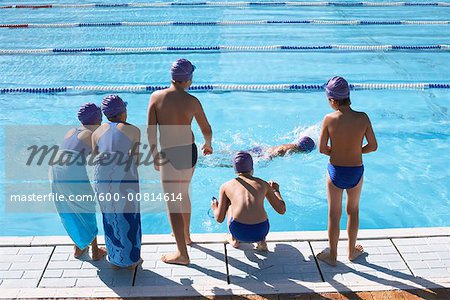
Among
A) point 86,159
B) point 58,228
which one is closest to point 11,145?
point 58,228

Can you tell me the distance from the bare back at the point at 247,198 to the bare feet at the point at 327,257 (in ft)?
1.78

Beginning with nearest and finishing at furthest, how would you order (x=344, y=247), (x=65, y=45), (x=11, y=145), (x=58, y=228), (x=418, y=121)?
(x=344, y=247) → (x=58, y=228) → (x=11, y=145) → (x=418, y=121) → (x=65, y=45)

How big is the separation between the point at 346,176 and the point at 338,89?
63 cm

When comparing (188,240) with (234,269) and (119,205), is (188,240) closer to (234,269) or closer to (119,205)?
(234,269)

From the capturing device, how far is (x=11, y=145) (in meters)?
6.83

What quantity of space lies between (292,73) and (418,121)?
2.47 metres

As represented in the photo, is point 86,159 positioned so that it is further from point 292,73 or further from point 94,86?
point 292,73

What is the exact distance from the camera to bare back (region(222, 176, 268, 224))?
381 centimetres

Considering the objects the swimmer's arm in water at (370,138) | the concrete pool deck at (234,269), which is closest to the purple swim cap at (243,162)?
the concrete pool deck at (234,269)

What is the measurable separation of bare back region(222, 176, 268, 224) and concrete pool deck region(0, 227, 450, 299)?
38 cm

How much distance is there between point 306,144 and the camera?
6.28m

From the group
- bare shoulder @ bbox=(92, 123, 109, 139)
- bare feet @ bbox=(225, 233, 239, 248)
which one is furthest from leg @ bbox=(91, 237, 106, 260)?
bare feet @ bbox=(225, 233, 239, 248)

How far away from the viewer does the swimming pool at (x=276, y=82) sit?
19.0 feet

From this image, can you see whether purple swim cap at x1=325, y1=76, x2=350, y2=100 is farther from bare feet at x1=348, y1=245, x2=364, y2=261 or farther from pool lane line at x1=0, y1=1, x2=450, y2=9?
pool lane line at x1=0, y1=1, x2=450, y2=9
